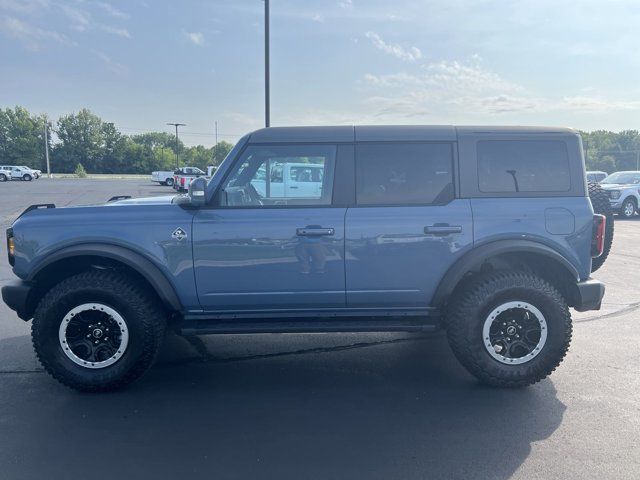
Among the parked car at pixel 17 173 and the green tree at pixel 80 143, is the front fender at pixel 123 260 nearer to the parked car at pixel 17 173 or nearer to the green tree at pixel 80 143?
the parked car at pixel 17 173

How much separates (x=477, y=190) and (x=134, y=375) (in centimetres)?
309

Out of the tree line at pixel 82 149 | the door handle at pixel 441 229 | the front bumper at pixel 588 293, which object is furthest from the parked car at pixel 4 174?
the front bumper at pixel 588 293

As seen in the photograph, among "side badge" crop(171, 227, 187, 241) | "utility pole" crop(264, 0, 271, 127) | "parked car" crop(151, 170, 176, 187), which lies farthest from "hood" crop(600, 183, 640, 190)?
"parked car" crop(151, 170, 176, 187)

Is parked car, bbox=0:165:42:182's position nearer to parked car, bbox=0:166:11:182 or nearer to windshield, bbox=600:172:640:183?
parked car, bbox=0:166:11:182

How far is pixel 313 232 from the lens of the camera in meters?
3.96

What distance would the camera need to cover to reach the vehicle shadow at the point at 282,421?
9.88 ft

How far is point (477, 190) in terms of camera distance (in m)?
4.12

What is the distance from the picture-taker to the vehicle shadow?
3012 mm

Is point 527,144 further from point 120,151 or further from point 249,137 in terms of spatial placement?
point 120,151

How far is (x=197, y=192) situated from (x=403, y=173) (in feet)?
5.37

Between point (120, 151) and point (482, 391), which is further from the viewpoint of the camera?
point (120, 151)

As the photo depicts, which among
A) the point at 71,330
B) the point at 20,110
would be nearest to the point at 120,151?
the point at 20,110

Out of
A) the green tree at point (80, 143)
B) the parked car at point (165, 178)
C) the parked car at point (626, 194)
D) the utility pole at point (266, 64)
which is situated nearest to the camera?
the utility pole at point (266, 64)

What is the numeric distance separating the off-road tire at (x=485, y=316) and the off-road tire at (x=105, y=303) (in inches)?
95.5
